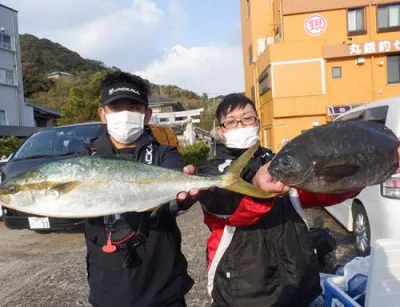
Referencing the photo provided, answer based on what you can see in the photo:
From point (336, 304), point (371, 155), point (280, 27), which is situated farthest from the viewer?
point (280, 27)

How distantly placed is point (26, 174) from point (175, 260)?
99cm

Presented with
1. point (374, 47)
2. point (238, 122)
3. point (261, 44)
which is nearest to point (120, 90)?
point (238, 122)

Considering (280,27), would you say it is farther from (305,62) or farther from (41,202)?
(41,202)

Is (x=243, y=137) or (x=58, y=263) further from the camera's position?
(x=58, y=263)

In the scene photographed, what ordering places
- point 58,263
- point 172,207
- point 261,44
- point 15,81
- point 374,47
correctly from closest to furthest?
point 172,207, point 58,263, point 374,47, point 261,44, point 15,81

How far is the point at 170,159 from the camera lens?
2.49 meters

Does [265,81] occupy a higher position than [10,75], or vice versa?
[10,75]

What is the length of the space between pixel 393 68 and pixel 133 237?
2002 centimetres

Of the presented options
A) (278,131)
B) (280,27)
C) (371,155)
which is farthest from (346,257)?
(280,27)

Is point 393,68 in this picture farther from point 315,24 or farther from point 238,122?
point 238,122

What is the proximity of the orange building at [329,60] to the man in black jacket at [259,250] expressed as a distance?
669 inches

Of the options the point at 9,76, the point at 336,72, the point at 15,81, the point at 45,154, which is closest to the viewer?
the point at 45,154

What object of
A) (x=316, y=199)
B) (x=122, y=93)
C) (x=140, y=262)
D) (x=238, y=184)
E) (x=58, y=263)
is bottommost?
(x=58, y=263)

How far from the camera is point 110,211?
192cm
